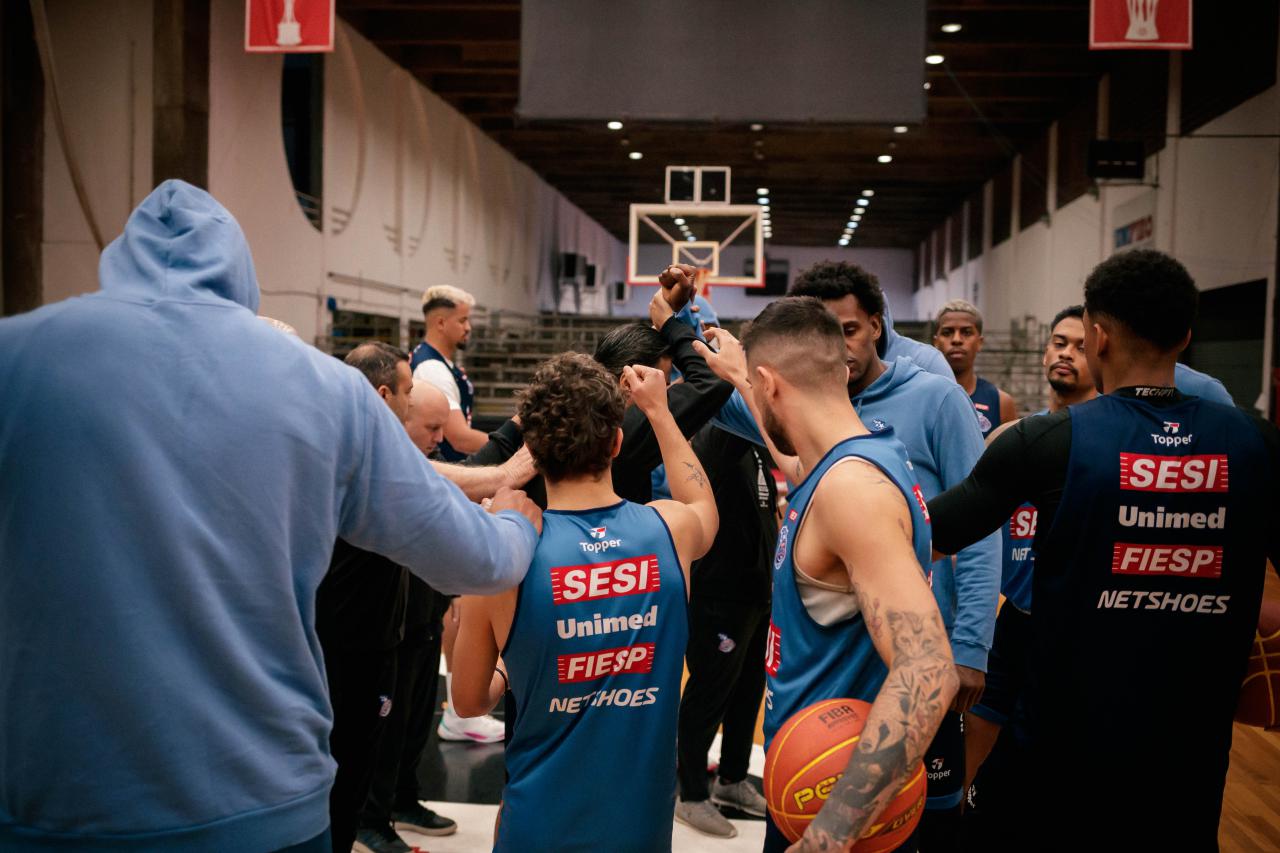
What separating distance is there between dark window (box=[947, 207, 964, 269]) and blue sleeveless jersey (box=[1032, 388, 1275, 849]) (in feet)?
85.2

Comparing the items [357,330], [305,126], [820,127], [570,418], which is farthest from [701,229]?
[570,418]

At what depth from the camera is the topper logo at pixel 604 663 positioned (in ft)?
6.68

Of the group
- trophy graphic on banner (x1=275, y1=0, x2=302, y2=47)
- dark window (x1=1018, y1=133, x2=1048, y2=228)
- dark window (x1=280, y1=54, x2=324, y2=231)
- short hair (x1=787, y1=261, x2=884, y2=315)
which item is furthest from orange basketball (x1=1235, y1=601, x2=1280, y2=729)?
dark window (x1=1018, y1=133, x2=1048, y2=228)

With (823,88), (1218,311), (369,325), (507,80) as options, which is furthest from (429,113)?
(1218,311)

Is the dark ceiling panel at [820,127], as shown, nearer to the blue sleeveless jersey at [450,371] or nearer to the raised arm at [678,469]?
the blue sleeveless jersey at [450,371]

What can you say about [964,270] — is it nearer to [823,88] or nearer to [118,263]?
[823,88]

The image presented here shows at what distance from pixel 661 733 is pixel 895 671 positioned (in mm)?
677

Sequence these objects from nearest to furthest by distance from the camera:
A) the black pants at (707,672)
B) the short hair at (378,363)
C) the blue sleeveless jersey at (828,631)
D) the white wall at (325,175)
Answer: the blue sleeveless jersey at (828,631), the short hair at (378,363), the black pants at (707,672), the white wall at (325,175)

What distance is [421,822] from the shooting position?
3.75m

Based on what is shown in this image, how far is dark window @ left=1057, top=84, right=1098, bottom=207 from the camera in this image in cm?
1506

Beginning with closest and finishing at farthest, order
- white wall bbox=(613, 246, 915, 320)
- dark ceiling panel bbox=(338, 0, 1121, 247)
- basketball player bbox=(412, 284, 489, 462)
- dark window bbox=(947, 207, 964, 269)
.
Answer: basketball player bbox=(412, 284, 489, 462) < dark ceiling panel bbox=(338, 0, 1121, 247) < dark window bbox=(947, 207, 964, 269) < white wall bbox=(613, 246, 915, 320)

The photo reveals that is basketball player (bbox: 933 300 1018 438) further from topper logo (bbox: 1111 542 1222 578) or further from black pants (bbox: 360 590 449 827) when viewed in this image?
topper logo (bbox: 1111 542 1222 578)

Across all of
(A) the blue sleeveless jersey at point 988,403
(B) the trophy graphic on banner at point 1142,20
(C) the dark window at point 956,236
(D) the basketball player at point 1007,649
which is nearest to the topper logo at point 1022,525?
(D) the basketball player at point 1007,649

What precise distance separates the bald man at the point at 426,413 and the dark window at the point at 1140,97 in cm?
1139
